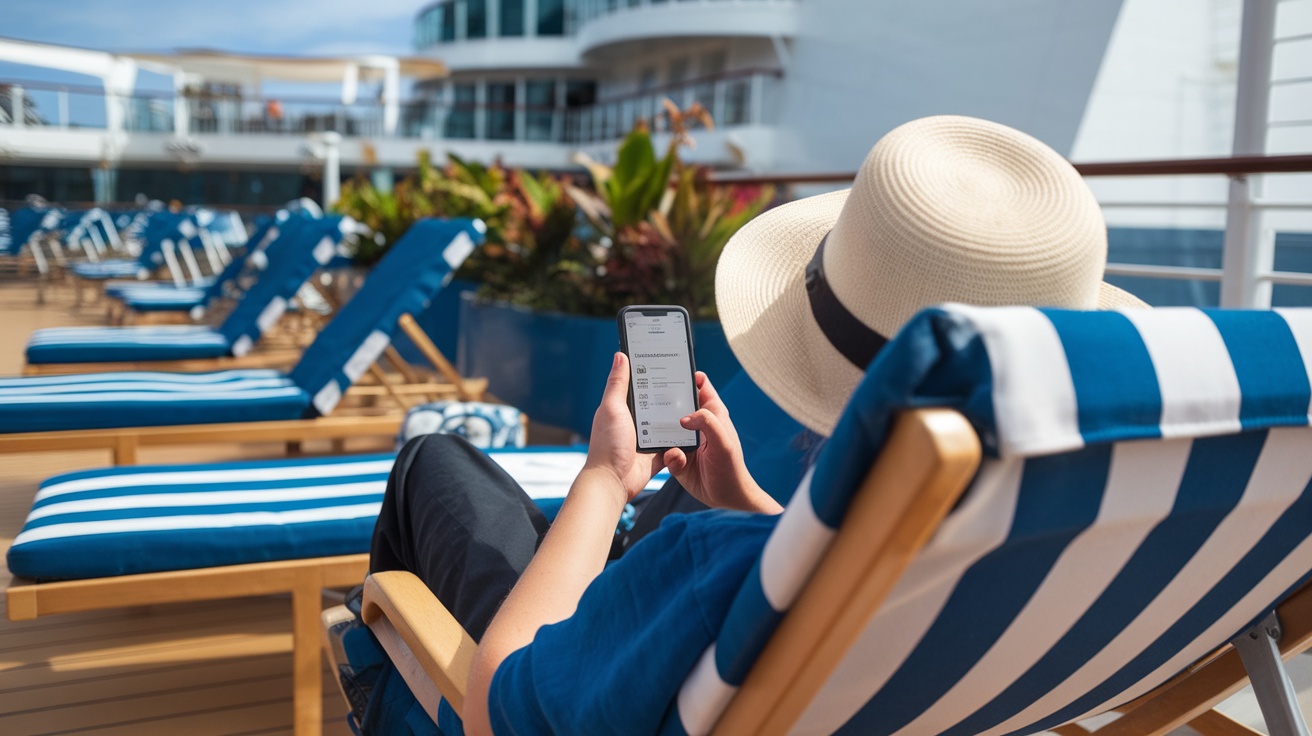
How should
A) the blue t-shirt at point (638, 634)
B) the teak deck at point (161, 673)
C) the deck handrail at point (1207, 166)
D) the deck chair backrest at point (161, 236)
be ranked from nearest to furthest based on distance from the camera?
the blue t-shirt at point (638, 634) < the teak deck at point (161, 673) < the deck handrail at point (1207, 166) < the deck chair backrest at point (161, 236)

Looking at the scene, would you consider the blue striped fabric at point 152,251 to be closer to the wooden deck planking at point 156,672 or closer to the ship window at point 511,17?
the wooden deck planking at point 156,672

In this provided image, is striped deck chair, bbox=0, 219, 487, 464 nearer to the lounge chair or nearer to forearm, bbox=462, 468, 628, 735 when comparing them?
the lounge chair

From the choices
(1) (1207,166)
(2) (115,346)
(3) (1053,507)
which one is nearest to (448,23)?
(2) (115,346)

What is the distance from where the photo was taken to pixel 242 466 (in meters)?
2.26

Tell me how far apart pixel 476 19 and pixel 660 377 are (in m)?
33.6

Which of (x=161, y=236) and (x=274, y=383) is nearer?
(x=274, y=383)

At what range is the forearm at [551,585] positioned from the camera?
0.94 metres

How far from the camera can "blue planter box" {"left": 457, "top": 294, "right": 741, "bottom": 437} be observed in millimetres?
3391

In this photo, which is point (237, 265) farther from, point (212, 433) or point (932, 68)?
point (932, 68)

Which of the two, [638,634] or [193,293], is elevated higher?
[638,634]

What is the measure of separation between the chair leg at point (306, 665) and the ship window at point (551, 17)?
30.9m

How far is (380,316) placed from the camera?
317 centimetres

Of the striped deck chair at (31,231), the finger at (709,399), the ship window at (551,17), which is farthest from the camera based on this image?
the ship window at (551,17)

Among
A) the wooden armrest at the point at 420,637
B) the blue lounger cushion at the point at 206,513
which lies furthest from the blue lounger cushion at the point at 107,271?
the wooden armrest at the point at 420,637
